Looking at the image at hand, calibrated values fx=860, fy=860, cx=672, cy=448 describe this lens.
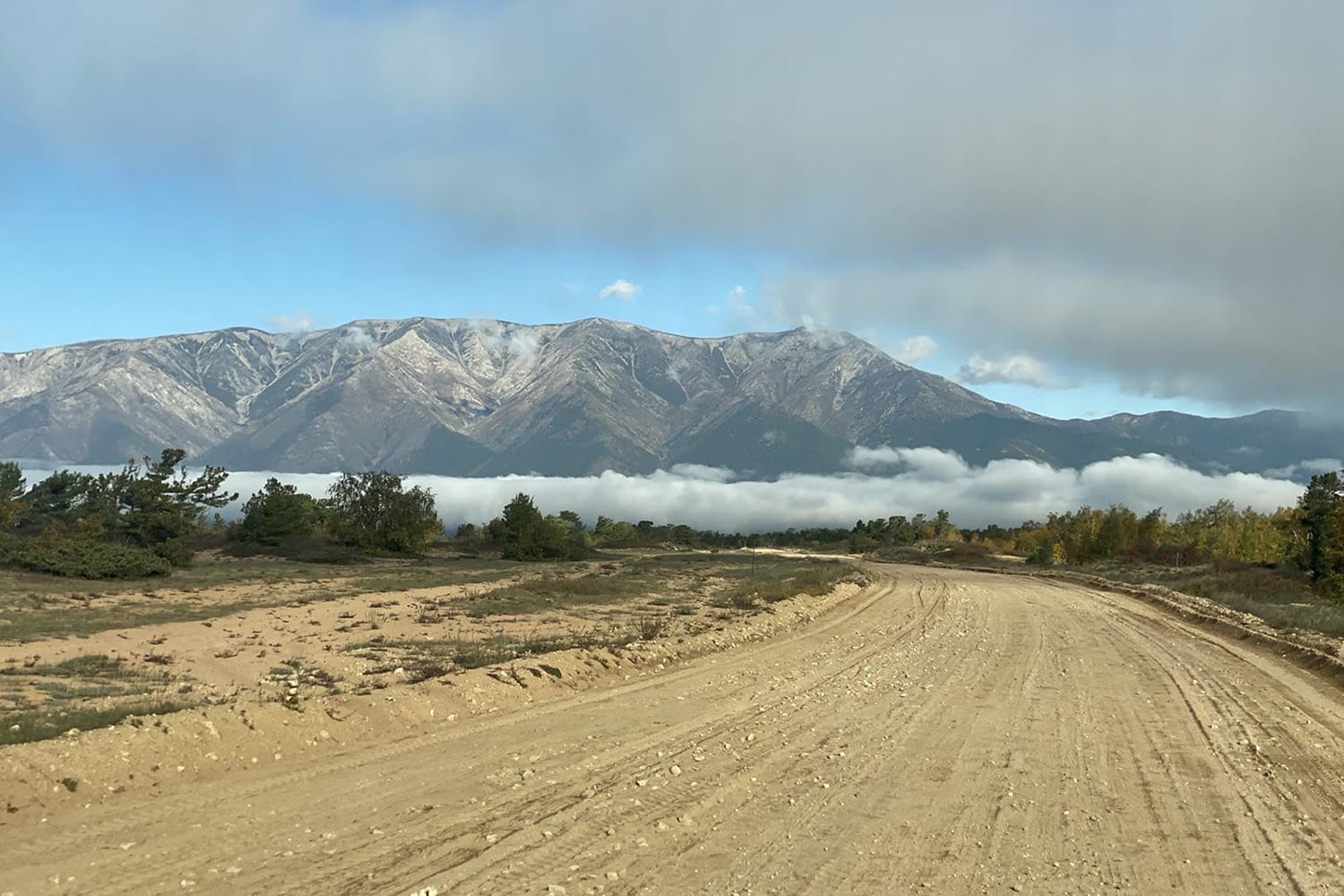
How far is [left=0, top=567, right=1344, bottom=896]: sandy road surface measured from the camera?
654 centimetres

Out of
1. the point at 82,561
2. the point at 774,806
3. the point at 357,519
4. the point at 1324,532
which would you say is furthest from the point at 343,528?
the point at 774,806

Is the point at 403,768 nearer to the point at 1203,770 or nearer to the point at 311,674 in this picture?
the point at 311,674

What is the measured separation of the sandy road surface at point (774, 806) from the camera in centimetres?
654

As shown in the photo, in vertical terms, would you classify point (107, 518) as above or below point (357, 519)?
below

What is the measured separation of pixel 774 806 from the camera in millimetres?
8273

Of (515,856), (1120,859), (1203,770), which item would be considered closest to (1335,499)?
(1203,770)

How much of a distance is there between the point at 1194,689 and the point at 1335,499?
181ft

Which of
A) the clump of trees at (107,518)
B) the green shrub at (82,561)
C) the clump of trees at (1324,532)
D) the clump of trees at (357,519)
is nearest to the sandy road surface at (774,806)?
the green shrub at (82,561)

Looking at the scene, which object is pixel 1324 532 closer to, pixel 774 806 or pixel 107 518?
pixel 774 806

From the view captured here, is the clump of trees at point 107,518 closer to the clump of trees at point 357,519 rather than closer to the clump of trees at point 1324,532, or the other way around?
the clump of trees at point 357,519

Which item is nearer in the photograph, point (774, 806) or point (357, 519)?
point (774, 806)

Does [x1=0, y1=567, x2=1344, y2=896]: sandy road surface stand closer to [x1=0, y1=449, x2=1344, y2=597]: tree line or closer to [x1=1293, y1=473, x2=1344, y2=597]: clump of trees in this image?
[x1=0, y1=449, x2=1344, y2=597]: tree line

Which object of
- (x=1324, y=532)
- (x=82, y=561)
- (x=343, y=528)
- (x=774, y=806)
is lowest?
(x=82, y=561)

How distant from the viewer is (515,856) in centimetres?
675
